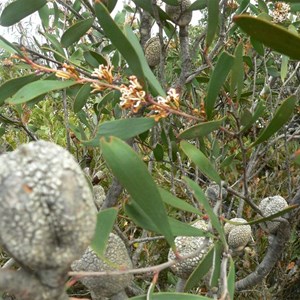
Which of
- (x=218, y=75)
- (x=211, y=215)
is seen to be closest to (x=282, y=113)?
(x=218, y=75)

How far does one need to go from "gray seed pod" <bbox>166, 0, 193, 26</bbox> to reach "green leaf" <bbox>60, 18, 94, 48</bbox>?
0.25 meters

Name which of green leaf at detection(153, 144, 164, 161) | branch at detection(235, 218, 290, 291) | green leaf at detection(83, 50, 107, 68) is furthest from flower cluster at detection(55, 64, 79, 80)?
branch at detection(235, 218, 290, 291)

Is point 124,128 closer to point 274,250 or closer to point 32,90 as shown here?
point 32,90

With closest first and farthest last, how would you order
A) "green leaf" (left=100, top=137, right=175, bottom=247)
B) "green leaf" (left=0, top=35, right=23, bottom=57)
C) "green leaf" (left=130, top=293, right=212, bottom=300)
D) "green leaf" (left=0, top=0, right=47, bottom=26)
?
"green leaf" (left=100, top=137, right=175, bottom=247)
"green leaf" (left=130, top=293, right=212, bottom=300)
"green leaf" (left=0, top=35, right=23, bottom=57)
"green leaf" (left=0, top=0, right=47, bottom=26)

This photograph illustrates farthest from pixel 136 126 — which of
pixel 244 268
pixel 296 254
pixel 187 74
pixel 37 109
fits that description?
pixel 37 109

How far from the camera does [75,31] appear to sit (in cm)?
134

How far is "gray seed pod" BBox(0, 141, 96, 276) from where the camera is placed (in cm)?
49

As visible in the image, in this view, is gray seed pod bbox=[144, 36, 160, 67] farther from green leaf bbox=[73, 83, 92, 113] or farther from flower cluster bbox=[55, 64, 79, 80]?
flower cluster bbox=[55, 64, 79, 80]

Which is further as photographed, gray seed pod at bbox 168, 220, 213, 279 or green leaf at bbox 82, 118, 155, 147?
gray seed pod at bbox 168, 220, 213, 279

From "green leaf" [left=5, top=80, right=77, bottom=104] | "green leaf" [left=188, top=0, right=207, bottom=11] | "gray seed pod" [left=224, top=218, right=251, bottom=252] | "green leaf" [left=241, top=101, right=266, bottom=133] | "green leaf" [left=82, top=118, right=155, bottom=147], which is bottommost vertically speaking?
"gray seed pod" [left=224, top=218, right=251, bottom=252]

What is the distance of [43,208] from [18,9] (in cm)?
88

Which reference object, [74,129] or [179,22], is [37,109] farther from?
[179,22]

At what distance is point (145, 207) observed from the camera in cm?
70

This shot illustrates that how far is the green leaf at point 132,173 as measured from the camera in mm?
653
